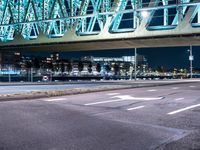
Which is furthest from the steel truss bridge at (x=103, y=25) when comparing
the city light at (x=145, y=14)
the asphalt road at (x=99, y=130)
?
the asphalt road at (x=99, y=130)

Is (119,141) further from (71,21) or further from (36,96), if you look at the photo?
(71,21)

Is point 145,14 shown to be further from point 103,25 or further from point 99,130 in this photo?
point 99,130

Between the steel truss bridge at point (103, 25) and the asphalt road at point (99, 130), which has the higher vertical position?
the steel truss bridge at point (103, 25)

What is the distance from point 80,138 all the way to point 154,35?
36677mm

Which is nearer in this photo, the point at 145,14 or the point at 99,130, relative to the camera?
the point at 99,130

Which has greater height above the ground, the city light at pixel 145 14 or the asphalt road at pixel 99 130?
the city light at pixel 145 14

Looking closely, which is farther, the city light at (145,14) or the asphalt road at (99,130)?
the city light at (145,14)

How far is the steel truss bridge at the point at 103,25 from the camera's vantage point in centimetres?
4350

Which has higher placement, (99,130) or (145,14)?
(145,14)

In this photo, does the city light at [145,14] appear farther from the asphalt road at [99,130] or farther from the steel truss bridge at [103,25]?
the asphalt road at [99,130]

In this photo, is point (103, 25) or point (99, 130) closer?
point (99, 130)

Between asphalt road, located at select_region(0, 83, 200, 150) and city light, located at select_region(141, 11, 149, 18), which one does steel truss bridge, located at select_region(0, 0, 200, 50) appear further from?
asphalt road, located at select_region(0, 83, 200, 150)

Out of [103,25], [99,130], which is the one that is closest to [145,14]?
[103,25]

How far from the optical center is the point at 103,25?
51188 millimetres
